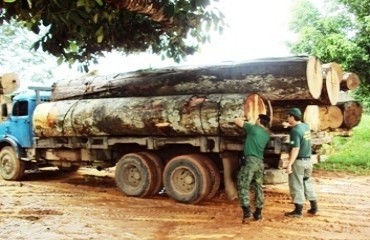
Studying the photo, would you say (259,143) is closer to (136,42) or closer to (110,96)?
(136,42)

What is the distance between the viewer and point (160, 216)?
7.79 m

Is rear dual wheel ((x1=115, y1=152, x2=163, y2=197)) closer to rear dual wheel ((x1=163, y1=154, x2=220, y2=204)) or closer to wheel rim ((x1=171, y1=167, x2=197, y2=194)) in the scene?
rear dual wheel ((x1=163, y1=154, x2=220, y2=204))

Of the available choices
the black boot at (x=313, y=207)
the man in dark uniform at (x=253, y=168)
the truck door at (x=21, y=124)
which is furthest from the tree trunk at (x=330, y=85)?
the truck door at (x=21, y=124)

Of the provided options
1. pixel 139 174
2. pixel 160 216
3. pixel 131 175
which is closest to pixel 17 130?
pixel 131 175

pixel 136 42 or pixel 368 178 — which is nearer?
pixel 136 42

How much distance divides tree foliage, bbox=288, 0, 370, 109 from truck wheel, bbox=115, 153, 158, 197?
7.77 metres

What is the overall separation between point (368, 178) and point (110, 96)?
6.69m

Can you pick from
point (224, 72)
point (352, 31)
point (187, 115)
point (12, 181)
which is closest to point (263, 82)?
point (224, 72)

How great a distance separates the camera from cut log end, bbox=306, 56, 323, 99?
26.2 feet

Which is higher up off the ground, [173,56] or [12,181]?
[173,56]

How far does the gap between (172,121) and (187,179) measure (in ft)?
3.75

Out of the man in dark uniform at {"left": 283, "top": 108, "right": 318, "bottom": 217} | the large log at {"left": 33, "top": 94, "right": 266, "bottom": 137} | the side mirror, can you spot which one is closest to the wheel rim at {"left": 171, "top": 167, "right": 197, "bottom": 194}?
the large log at {"left": 33, "top": 94, "right": 266, "bottom": 137}

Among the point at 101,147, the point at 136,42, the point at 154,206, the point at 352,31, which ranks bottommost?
the point at 154,206

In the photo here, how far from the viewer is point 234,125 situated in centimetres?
796
